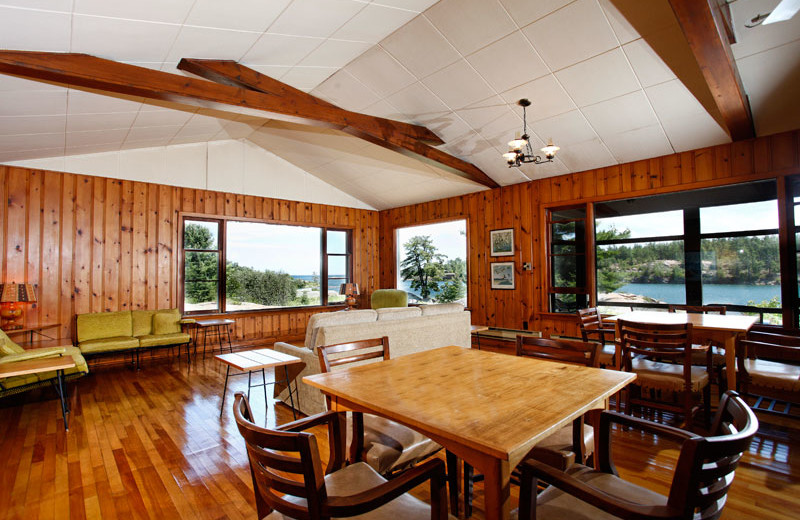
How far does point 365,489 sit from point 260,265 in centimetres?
668

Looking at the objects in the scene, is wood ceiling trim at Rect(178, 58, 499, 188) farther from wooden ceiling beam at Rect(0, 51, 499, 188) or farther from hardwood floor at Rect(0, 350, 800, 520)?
hardwood floor at Rect(0, 350, 800, 520)

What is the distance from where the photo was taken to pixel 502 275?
694 cm

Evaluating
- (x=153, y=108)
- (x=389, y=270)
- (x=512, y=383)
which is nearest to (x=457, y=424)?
(x=512, y=383)

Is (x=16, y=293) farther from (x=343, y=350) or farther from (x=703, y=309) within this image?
(x=703, y=309)

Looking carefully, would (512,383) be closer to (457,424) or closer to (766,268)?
(457,424)

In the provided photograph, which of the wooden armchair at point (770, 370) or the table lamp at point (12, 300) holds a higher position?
the table lamp at point (12, 300)

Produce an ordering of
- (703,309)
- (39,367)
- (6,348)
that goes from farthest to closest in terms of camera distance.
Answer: (703,309), (6,348), (39,367)

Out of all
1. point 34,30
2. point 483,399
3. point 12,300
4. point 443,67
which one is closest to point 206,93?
point 34,30

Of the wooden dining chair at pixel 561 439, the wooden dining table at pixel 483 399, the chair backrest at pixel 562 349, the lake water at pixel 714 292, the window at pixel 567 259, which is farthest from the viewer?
the window at pixel 567 259

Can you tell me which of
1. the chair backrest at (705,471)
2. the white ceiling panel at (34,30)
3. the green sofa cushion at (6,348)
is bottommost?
the green sofa cushion at (6,348)

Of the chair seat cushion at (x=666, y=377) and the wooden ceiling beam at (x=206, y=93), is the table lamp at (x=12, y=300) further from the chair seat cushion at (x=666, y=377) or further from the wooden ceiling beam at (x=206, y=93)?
the chair seat cushion at (x=666, y=377)

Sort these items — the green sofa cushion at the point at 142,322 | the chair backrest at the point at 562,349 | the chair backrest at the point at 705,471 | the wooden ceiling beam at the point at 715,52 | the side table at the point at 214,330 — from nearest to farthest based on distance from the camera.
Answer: the chair backrest at the point at 705,471 → the chair backrest at the point at 562,349 → the wooden ceiling beam at the point at 715,52 → the green sofa cushion at the point at 142,322 → the side table at the point at 214,330

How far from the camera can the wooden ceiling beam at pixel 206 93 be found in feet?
9.87

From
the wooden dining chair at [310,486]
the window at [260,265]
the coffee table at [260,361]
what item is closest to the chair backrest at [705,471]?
the wooden dining chair at [310,486]
